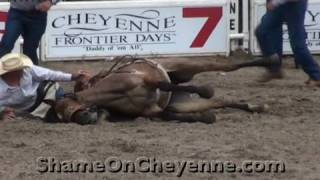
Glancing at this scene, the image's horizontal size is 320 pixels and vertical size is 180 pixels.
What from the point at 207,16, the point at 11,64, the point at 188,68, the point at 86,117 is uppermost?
the point at 207,16

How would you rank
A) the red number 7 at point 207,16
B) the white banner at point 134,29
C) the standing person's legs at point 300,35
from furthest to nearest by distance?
the red number 7 at point 207,16 → the white banner at point 134,29 → the standing person's legs at point 300,35

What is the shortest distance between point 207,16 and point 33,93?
4.76m

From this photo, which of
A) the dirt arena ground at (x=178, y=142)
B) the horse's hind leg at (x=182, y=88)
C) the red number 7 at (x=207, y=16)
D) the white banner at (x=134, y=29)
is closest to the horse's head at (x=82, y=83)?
the dirt arena ground at (x=178, y=142)

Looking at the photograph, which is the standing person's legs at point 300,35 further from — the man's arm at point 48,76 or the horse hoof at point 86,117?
the horse hoof at point 86,117

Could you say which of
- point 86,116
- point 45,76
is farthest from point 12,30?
point 86,116

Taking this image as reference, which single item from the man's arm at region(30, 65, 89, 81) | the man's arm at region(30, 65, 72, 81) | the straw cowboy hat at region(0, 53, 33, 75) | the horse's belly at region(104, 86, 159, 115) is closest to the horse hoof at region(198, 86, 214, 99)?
the horse's belly at region(104, 86, 159, 115)

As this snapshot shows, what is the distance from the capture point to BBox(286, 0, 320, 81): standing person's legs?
9336 mm

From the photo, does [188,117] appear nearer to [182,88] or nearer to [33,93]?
[182,88]

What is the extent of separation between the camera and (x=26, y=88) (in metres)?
7.32

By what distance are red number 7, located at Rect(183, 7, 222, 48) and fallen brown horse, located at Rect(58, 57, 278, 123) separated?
409 cm

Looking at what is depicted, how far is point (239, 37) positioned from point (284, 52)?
66 centimetres

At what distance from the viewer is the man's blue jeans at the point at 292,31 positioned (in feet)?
30.7

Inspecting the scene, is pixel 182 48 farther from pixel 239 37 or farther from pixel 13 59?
pixel 13 59

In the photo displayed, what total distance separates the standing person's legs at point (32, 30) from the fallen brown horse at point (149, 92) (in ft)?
4.99
